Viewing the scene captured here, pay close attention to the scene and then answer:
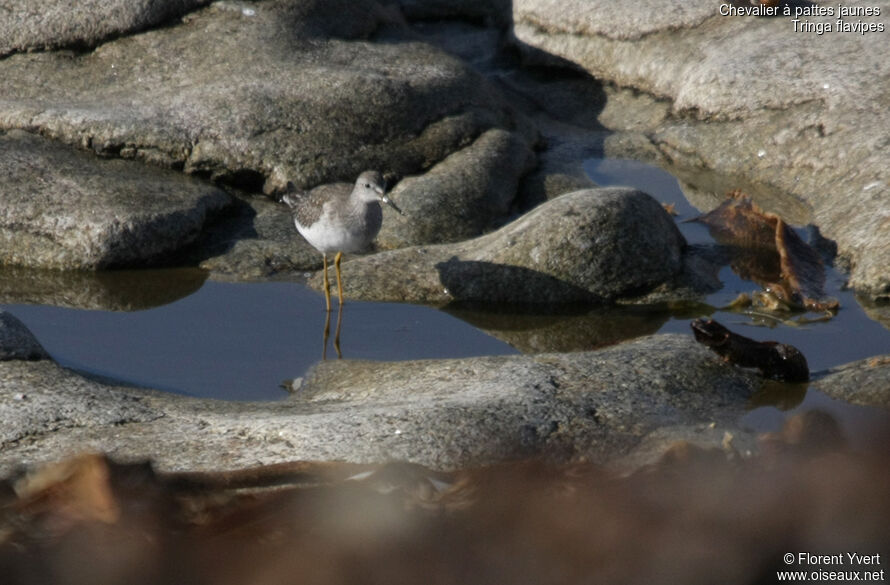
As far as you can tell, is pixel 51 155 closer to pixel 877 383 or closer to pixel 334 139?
pixel 334 139

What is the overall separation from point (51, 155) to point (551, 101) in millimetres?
6954

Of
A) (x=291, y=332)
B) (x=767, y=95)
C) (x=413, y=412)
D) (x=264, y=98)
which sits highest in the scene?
(x=767, y=95)

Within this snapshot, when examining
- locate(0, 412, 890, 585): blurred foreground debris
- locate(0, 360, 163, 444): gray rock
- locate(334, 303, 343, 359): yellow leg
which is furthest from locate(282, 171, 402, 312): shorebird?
locate(0, 412, 890, 585): blurred foreground debris

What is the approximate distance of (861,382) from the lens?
6.68 metres

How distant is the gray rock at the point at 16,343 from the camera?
6.61m

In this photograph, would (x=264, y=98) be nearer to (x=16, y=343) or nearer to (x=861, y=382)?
(x=16, y=343)

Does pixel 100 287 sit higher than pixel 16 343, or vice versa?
pixel 16 343

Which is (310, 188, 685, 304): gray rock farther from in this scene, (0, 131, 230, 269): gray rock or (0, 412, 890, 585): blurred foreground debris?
(0, 412, 890, 585): blurred foreground debris

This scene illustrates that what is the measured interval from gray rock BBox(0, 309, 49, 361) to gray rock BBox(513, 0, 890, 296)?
651 centimetres

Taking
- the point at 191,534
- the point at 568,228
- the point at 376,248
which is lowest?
the point at 376,248

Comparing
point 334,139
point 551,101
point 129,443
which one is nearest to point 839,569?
point 129,443

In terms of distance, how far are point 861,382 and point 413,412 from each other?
2.92 metres

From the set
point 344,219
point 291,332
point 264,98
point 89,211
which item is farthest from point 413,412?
point 264,98

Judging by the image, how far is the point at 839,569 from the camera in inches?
74.9
